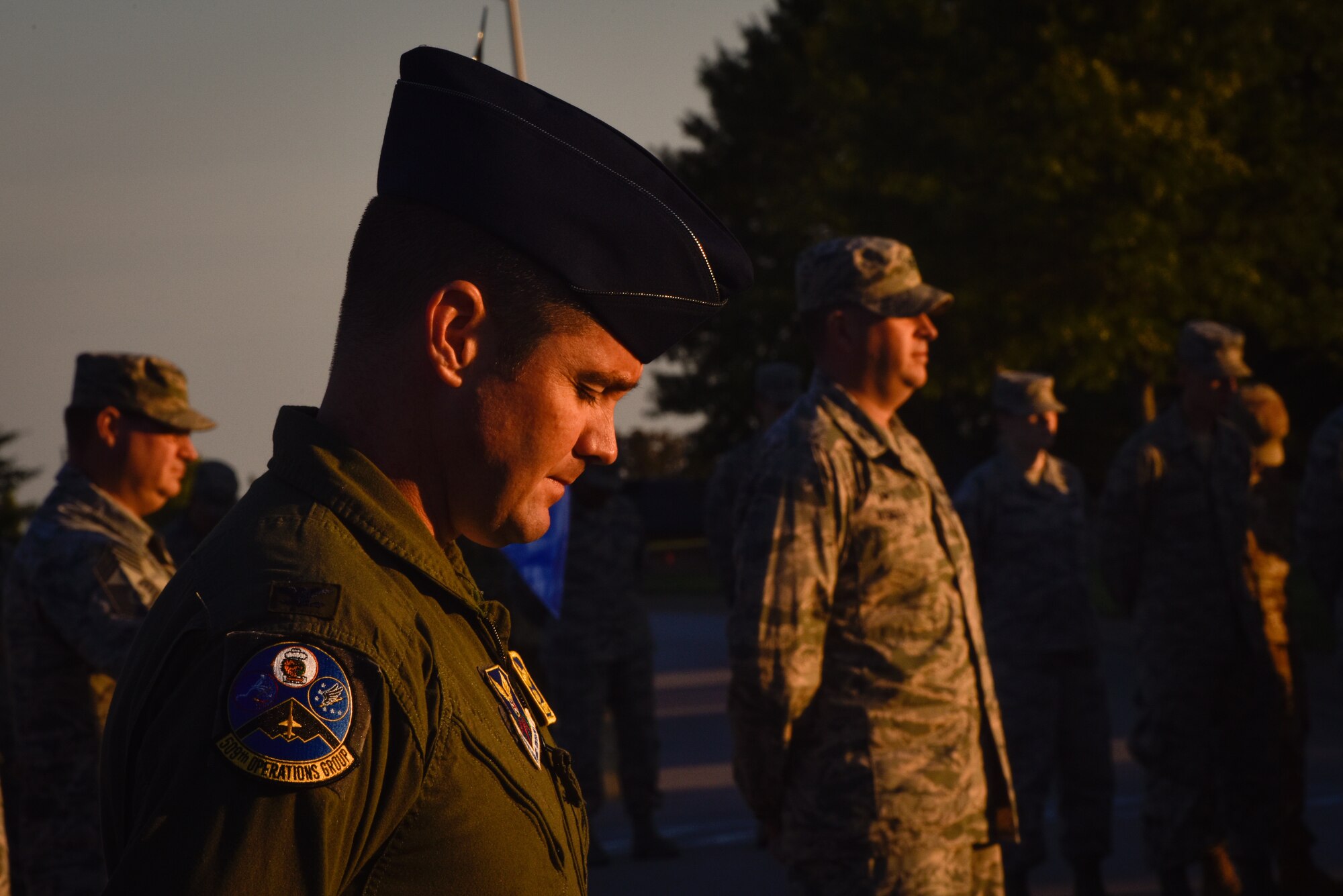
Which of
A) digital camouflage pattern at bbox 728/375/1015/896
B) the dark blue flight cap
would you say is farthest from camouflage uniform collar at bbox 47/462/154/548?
the dark blue flight cap

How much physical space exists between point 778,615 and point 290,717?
2.65m

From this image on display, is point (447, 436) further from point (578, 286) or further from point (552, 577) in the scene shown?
point (552, 577)

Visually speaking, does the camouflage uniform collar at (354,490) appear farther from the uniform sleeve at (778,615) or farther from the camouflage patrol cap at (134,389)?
the camouflage patrol cap at (134,389)

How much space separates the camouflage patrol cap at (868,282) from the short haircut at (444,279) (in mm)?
2739

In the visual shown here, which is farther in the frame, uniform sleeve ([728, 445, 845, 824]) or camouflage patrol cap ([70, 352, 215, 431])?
camouflage patrol cap ([70, 352, 215, 431])

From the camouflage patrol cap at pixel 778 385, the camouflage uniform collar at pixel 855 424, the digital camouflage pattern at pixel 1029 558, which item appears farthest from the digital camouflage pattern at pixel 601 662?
the camouflage uniform collar at pixel 855 424

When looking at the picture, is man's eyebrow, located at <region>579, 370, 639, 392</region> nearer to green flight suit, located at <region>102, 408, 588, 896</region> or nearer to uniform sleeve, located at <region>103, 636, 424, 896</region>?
green flight suit, located at <region>102, 408, 588, 896</region>

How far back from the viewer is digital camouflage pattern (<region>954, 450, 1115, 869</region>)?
7.09 meters

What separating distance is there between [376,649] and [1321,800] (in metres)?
8.81

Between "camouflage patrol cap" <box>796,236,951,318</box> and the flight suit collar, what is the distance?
2.07 meters

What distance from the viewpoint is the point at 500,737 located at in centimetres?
152

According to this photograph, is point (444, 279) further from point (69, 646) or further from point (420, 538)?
point (69, 646)

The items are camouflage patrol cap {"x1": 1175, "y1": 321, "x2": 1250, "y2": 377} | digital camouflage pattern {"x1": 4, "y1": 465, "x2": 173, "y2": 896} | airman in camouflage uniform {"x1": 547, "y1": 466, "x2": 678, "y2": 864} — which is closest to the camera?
digital camouflage pattern {"x1": 4, "y1": 465, "x2": 173, "y2": 896}

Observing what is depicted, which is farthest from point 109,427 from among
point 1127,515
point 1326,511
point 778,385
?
point 778,385
